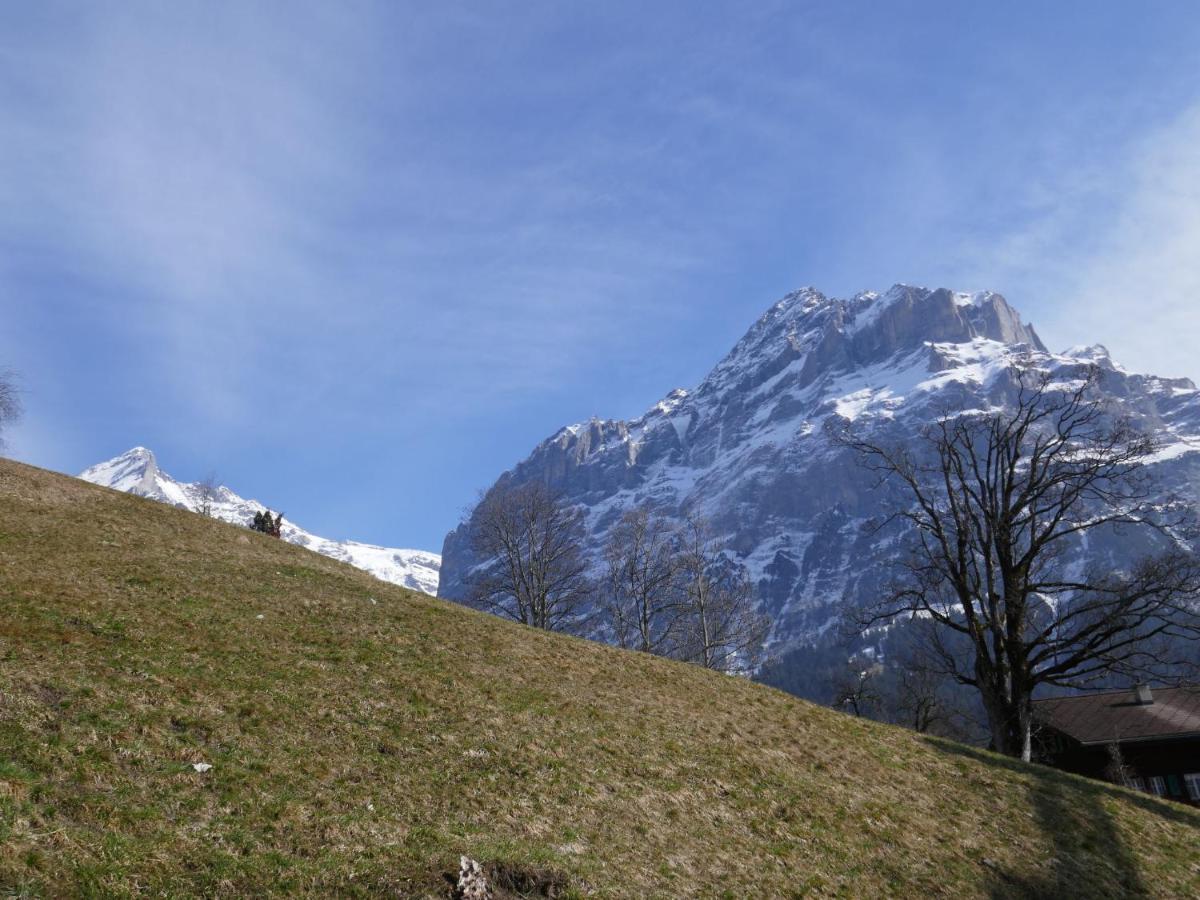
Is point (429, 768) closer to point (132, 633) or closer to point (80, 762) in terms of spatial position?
point (80, 762)

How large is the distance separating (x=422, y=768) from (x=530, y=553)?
40156mm

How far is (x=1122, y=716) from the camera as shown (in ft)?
172

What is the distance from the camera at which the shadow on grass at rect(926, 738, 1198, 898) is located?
17.1 m

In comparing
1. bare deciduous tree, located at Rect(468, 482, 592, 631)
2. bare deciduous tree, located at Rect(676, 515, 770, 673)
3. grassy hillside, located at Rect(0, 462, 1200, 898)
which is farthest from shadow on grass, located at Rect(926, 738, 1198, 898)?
bare deciduous tree, located at Rect(468, 482, 592, 631)

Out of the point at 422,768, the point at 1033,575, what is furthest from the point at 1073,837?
the point at 422,768

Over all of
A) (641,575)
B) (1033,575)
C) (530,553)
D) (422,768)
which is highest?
(530,553)

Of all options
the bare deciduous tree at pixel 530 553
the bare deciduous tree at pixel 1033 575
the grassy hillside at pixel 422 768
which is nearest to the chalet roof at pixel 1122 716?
the bare deciduous tree at pixel 1033 575

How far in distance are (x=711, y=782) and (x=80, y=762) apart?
11.3 m

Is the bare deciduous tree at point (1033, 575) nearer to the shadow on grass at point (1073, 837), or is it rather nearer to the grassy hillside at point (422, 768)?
the shadow on grass at point (1073, 837)

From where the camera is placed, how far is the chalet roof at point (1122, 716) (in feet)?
164

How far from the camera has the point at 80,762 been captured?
11930 millimetres

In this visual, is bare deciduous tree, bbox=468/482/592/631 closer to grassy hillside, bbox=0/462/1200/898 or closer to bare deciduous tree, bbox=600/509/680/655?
bare deciduous tree, bbox=600/509/680/655

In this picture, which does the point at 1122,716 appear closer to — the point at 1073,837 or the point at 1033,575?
the point at 1033,575

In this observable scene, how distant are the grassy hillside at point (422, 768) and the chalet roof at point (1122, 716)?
30.5m
